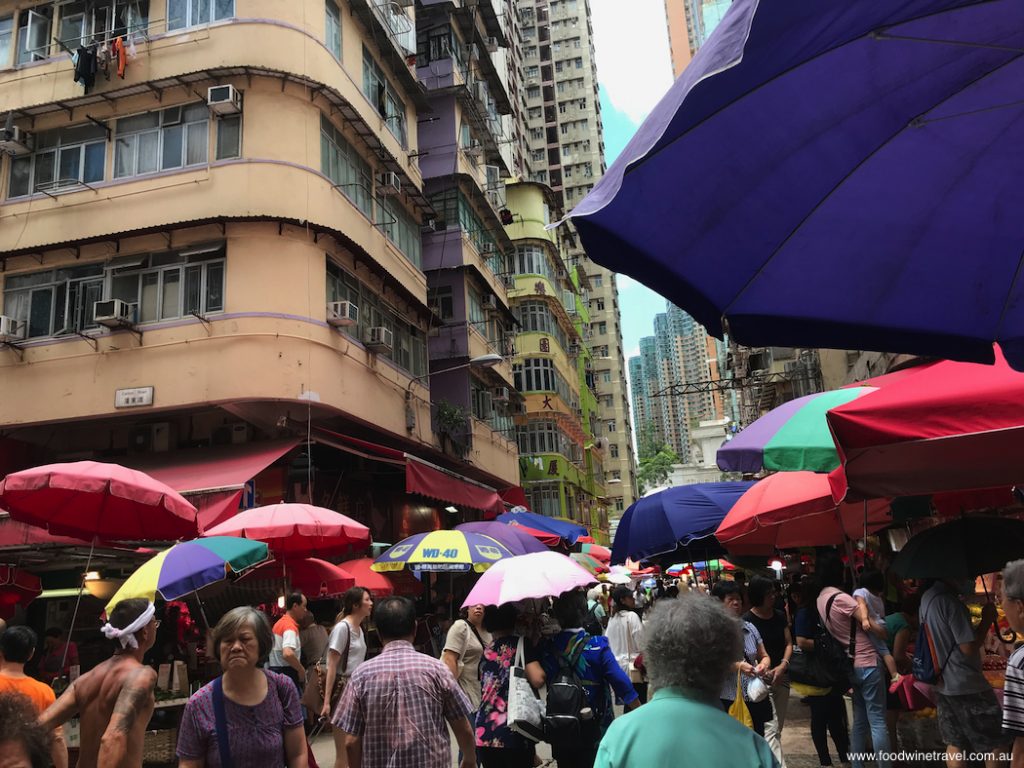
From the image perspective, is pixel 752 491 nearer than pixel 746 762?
No

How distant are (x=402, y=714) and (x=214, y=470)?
10.7 meters

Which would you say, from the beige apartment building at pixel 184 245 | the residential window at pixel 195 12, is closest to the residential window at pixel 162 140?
the beige apartment building at pixel 184 245

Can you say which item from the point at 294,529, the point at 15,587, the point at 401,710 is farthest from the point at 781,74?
the point at 15,587

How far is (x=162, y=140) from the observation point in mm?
15891

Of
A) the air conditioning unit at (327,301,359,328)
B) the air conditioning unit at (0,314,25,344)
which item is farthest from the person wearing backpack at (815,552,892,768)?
the air conditioning unit at (0,314,25,344)

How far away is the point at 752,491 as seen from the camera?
26.8ft

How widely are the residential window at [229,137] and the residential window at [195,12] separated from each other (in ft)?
6.91

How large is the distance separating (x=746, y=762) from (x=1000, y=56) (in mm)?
2638

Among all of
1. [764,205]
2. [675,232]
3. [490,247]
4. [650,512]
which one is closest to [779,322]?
[764,205]

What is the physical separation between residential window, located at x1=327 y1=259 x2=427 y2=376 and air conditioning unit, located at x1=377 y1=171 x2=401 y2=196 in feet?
8.95

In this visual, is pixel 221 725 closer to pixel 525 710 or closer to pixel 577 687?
pixel 525 710

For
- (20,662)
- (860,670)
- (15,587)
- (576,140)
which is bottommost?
(860,670)

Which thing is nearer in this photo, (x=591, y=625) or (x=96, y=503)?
(x=96, y=503)

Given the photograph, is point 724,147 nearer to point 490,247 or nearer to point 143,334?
point 143,334
